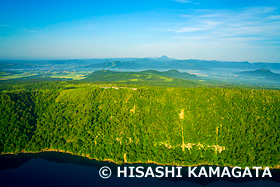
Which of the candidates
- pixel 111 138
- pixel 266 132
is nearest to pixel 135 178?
pixel 111 138

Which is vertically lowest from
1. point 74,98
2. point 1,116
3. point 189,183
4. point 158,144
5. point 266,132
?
point 189,183

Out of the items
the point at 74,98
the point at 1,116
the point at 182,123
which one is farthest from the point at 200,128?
the point at 1,116

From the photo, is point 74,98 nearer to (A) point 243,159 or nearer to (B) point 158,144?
(B) point 158,144

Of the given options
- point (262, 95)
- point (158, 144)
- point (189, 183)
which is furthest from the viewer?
point (262, 95)

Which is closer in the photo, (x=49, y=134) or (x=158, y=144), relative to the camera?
(x=158, y=144)

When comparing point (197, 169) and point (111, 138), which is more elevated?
point (111, 138)

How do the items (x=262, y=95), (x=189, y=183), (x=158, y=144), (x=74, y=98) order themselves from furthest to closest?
1. (x=74, y=98)
2. (x=262, y=95)
3. (x=158, y=144)
4. (x=189, y=183)

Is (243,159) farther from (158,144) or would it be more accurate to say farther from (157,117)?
(157,117)
